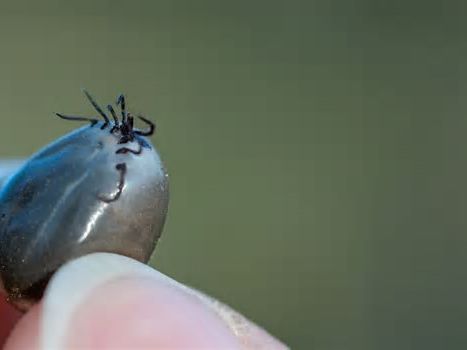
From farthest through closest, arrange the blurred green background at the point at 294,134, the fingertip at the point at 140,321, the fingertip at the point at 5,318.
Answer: the blurred green background at the point at 294,134 < the fingertip at the point at 5,318 < the fingertip at the point at 140,321

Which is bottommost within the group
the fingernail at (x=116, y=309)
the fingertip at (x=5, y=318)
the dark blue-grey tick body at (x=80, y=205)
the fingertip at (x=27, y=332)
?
the fingertip at (x=5, y=318)

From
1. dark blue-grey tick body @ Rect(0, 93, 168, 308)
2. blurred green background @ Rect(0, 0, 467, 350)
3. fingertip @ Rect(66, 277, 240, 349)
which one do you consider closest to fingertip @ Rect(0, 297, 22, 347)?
dark blue-grey tick body @ Rect(0, 93, 168, 308)

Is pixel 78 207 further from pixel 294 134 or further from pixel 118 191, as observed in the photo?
pixel 294 134

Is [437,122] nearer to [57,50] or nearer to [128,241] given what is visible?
[57,50]

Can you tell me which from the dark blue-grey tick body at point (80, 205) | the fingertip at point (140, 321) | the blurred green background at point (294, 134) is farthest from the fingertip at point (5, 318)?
the blurred green background at point (294, 134)

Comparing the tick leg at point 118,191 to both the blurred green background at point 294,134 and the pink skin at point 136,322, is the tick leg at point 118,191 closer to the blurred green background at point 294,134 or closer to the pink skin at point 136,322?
the pink skin at point 136,322

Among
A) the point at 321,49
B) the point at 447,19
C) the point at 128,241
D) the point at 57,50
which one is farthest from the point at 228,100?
the point at 128,241

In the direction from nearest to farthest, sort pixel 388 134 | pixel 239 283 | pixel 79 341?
pixel 79 341, pixel 239 283, pixel 388 134

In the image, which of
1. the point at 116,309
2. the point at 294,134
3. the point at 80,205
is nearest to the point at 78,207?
the point at 80,205
